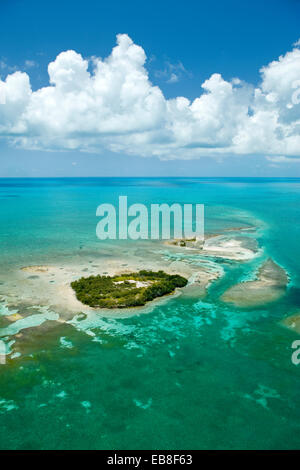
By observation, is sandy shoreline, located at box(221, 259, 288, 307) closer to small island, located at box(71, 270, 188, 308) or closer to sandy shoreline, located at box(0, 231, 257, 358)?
sandy shoreline, located at box(0, 231, 257, 358)

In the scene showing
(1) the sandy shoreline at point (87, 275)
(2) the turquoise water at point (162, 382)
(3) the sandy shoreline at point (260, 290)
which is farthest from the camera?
(3) the sandy shoreline at point (260, 290)

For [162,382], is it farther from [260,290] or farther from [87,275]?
[87,275]

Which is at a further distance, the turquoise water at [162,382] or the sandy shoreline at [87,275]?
the sandy shoreline at [87,275]

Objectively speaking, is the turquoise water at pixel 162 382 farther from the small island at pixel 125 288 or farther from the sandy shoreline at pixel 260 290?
the small island at pixel 125 288

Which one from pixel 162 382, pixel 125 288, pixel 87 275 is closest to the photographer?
pixel 162 382

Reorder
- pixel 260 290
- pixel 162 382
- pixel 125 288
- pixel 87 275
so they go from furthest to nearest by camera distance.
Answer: pixel 87 275, pixel 260 290, pixel 125 288, pixel 162 382

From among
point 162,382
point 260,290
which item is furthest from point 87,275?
point 162,382

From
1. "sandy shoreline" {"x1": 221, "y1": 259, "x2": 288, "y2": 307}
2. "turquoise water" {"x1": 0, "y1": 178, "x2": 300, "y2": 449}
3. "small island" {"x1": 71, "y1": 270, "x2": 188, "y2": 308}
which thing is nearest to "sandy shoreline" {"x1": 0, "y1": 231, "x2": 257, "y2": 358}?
"small island" {"x1": 71, "y1": 270, "x2": 188, "y2": 308}

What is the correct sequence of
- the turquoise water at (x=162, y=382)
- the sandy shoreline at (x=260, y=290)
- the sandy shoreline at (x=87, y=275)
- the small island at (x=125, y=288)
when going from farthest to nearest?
1. the sandy shoreline at (x=260, y=290)
2. the small island at (x=125, y=288)
3. the sandy shoreline at (x=87, y=275)
4. the turquoise water at (x=162, y=382)

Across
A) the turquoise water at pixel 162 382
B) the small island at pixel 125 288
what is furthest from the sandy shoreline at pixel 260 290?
the small island at pixel 125 288
